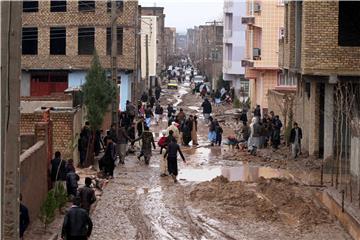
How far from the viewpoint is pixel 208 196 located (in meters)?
21.1

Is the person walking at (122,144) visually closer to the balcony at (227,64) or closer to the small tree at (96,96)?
the small tree at (96,96)

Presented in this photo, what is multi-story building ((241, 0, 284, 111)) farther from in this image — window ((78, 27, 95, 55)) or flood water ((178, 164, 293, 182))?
flood water ((178, 164, 293, 182))

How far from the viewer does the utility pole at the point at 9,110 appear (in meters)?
9.63

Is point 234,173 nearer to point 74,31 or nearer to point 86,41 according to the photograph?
point 74,31

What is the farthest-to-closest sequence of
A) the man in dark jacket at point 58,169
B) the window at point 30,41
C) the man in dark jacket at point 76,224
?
the window at point 30,41 < the man in dark jacket at point 58,169 < the man in dark jacket at point 76,224

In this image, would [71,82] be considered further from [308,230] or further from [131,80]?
[308,230]

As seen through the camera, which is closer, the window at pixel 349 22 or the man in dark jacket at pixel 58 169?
the man in dark jacket at pixel 58 169

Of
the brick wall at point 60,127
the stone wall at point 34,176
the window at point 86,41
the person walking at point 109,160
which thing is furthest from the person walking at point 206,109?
the stone wall at point 34,176

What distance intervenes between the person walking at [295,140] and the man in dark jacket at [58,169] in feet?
35.1

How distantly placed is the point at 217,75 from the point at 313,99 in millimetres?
64924

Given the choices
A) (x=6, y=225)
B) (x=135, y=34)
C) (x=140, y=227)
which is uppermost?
(x=135, y=34)

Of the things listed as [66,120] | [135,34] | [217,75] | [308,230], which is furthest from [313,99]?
[217,75]

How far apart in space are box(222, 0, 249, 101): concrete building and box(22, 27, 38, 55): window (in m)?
21.6

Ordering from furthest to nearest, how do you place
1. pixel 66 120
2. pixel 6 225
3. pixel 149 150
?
pixel 149 150 → pixel 66 120 → pixel 6 225
